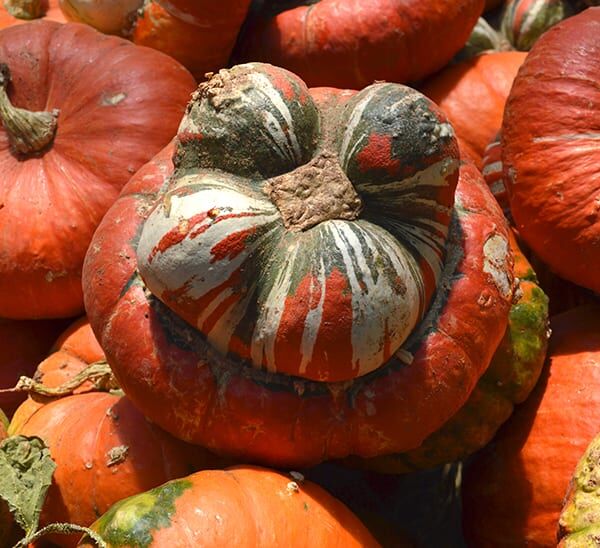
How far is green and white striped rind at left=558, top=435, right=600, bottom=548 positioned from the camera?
3.97 feet

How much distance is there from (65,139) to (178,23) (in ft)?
1.32

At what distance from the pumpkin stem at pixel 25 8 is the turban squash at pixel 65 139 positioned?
14.2 inches

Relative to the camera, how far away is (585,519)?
124cm

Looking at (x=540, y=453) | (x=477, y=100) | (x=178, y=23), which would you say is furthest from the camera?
(x=477, y=100)

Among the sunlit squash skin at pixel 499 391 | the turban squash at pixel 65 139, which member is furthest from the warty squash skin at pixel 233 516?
the turban squash at pixel 65 139

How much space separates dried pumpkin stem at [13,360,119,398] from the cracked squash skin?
0.29 meters

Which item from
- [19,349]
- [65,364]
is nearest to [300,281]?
[65,364]

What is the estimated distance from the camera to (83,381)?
1.73 m

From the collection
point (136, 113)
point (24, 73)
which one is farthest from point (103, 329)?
point (24, 73)

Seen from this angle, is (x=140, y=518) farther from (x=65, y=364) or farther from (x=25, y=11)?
(x=25, y=11)

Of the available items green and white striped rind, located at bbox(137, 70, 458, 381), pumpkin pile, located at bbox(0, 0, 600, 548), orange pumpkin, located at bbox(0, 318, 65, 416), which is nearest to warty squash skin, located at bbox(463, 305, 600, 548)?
pumpkin pile, located at bbox(0, 0, 600, 548)

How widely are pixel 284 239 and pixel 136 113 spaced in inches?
30.8

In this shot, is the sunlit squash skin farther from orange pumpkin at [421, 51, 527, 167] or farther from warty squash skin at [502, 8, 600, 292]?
orange pumpkin at [421, 51, 527, 167]

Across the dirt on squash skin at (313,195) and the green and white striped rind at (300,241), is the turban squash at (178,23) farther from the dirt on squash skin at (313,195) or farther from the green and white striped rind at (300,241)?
the dirt on squash skin at (313,195)
